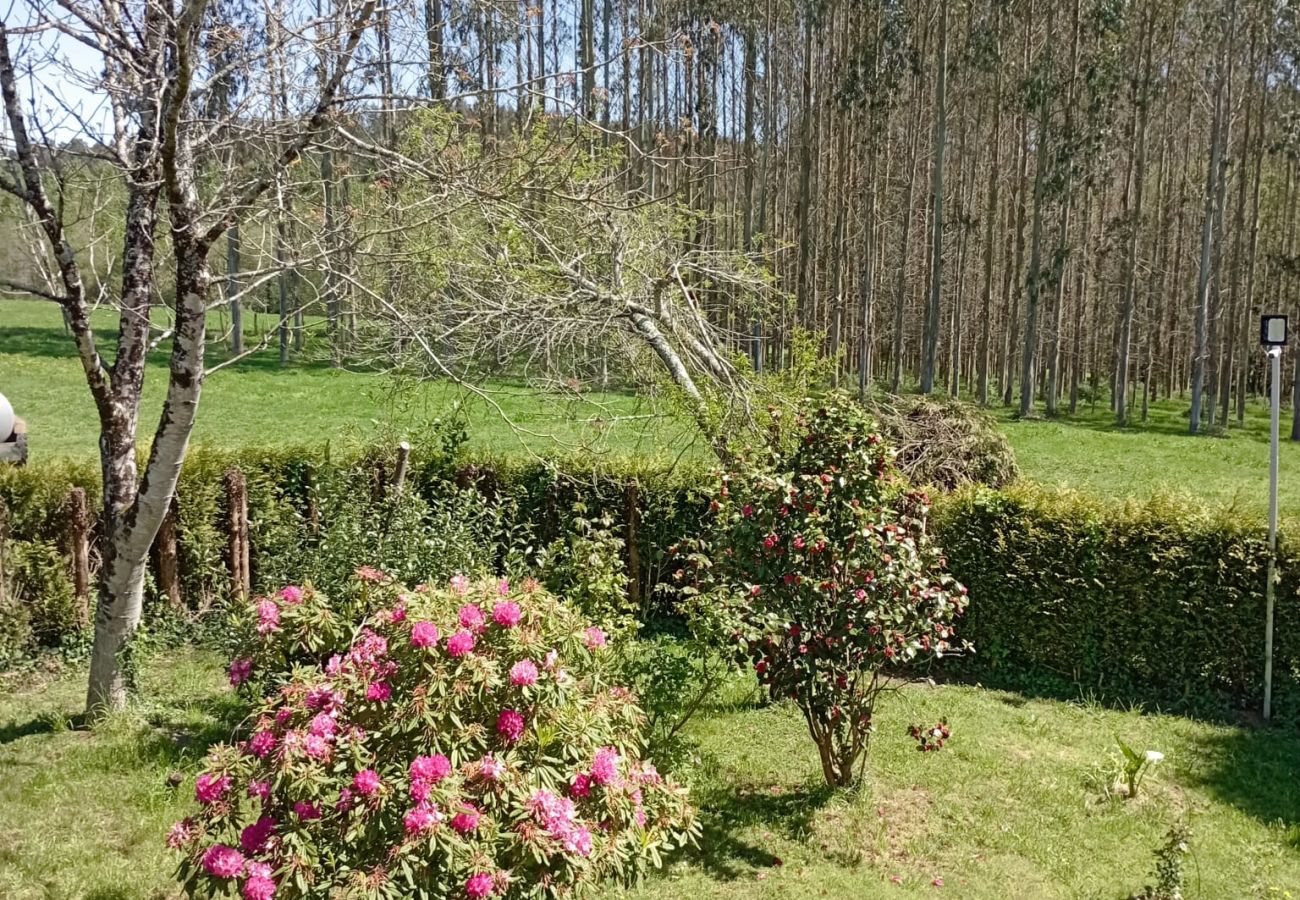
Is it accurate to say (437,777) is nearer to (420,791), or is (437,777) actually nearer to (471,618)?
(420,791)

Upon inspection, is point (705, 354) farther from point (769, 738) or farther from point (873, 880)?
point (873, 880)

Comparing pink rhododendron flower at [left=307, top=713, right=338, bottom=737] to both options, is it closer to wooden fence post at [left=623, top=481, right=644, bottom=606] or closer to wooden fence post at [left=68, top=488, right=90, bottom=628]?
wooden fence post at [left=68, top=488, right=90, bottom=628]

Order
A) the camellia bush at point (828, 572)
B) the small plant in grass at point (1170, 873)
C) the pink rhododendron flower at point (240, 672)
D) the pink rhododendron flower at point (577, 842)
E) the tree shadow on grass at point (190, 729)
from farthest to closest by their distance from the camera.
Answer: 1. the tree shadow on grass at point (190, 729)
2. the camellia bush at point (828, 572)
3. the small plant in grass at point (1170, 873)
4. the pink rhododendron flower at point (240, 672)
5. the pink rhododendron flower at point (577, 842)

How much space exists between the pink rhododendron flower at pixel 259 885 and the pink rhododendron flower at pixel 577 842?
2.75 feet

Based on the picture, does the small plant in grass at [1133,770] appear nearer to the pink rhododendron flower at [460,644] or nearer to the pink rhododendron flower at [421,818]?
the pink rhododendron flower at [460,644]

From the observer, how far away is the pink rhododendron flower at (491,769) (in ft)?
9.16

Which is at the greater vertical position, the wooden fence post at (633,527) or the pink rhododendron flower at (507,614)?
the pink rhododendron flower at (507,614)

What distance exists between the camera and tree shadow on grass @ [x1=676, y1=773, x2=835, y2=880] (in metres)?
4.54

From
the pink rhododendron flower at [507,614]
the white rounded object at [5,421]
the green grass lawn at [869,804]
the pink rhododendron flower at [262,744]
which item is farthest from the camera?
the white rounded object at [5,421]

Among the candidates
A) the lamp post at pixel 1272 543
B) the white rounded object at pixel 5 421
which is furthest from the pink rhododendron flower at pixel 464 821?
the white rounded object at pixel 5 421

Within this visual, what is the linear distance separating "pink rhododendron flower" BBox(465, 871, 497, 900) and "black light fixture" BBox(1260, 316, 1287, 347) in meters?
6.74

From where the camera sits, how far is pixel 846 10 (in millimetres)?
25438

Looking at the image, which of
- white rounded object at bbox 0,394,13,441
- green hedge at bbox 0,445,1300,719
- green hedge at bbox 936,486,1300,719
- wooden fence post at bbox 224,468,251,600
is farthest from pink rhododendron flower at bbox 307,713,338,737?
white rounded object at bbox 0,394,13,441

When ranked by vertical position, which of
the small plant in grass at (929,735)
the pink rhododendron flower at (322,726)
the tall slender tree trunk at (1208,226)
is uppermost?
the tall slender tree trunk at (1208,226)
